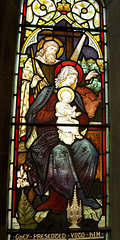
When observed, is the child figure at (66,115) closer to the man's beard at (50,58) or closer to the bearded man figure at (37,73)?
the bearded man figure at (37,73)

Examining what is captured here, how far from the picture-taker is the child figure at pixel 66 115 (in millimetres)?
3428

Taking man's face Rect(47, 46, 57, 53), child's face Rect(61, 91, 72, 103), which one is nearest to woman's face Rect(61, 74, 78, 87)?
child's face Rect(61, 91, 72, 103)

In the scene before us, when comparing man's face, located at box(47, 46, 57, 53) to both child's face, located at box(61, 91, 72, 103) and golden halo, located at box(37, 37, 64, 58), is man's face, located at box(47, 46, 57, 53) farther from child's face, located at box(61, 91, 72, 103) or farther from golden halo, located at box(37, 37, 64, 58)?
child's face, located at box(61, 91, 72, 103)

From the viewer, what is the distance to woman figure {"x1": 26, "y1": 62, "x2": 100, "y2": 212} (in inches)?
129

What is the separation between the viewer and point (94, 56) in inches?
147

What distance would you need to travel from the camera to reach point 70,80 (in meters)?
3.61

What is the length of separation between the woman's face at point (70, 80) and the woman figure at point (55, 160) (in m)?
0.18

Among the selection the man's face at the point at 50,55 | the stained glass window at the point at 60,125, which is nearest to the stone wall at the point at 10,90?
the stained glass window at the point at 60,125

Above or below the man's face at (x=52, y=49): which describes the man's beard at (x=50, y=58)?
below

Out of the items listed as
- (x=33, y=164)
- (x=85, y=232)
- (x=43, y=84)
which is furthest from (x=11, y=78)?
(x=85, y=232)

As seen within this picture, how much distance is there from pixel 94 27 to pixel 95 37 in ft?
0.56

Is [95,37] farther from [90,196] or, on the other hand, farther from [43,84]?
[90,196]

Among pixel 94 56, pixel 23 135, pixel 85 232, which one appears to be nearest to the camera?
pixel 85 232

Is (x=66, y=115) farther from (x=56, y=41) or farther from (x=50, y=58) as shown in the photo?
(x=56, y=41)
